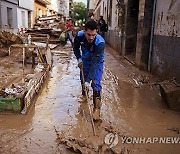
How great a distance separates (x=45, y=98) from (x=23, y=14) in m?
15.5

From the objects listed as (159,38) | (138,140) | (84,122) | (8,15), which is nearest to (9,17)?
(8,15)

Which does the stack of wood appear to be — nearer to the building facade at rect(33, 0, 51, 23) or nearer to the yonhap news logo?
the yonhap news logo

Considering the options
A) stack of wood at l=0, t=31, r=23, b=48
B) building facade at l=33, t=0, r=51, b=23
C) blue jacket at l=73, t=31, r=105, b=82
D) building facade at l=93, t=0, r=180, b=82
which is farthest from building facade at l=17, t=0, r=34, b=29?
blue jacket at l=73, t=31, r=105, b=82

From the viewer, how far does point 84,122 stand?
4.12 metres

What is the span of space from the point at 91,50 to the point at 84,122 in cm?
122

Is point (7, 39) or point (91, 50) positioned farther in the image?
point (7, 39)

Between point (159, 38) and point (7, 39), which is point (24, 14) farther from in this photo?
point (159, 38)

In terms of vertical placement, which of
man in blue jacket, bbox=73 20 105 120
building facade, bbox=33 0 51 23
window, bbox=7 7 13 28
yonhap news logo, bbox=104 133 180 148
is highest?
building facade, bbox=33 0 51 23

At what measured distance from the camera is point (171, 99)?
478 centimetres

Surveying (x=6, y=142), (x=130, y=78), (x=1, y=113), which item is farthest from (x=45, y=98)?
(x=130, y=78)

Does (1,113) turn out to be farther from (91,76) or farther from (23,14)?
(23,14)

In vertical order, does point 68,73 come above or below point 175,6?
below

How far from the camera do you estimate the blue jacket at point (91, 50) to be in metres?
4.05

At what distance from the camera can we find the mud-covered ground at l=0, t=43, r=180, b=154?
332 centimetres
